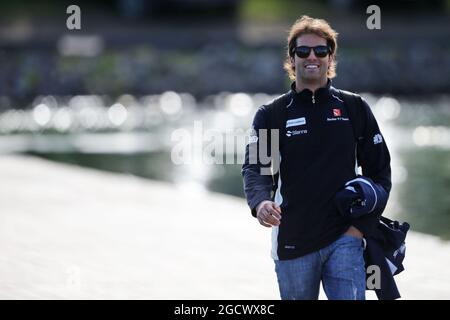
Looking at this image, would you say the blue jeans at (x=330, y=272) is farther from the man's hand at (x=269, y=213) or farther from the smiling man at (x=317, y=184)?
the man's hand at (x=269, y=213)

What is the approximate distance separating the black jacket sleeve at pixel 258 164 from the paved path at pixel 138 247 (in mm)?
2573

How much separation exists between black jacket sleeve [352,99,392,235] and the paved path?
8.23ft

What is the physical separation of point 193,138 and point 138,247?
15.9 m

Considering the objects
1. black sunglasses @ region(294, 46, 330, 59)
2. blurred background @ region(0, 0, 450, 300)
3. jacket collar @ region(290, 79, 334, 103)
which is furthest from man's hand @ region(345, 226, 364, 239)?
blurred background @ region(0, 0, 450, 300)

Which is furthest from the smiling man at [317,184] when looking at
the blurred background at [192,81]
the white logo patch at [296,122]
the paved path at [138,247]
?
the blurred background at [192,81]

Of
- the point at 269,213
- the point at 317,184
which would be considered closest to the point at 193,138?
the point at 317,184

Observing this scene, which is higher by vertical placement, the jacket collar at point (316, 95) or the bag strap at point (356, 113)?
the jacket collar at point (316, 95)

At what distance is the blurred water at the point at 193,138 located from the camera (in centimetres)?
1628

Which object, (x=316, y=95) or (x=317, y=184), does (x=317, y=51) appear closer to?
(x=316, y=95)

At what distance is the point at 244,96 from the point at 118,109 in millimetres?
6755

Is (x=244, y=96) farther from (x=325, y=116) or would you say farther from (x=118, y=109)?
(x=325, y=116)

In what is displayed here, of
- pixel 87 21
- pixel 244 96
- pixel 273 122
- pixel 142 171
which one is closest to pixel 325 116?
pixel 273 122

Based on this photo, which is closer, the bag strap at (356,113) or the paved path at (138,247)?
the bag strap at (356,113)

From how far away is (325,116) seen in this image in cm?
543
